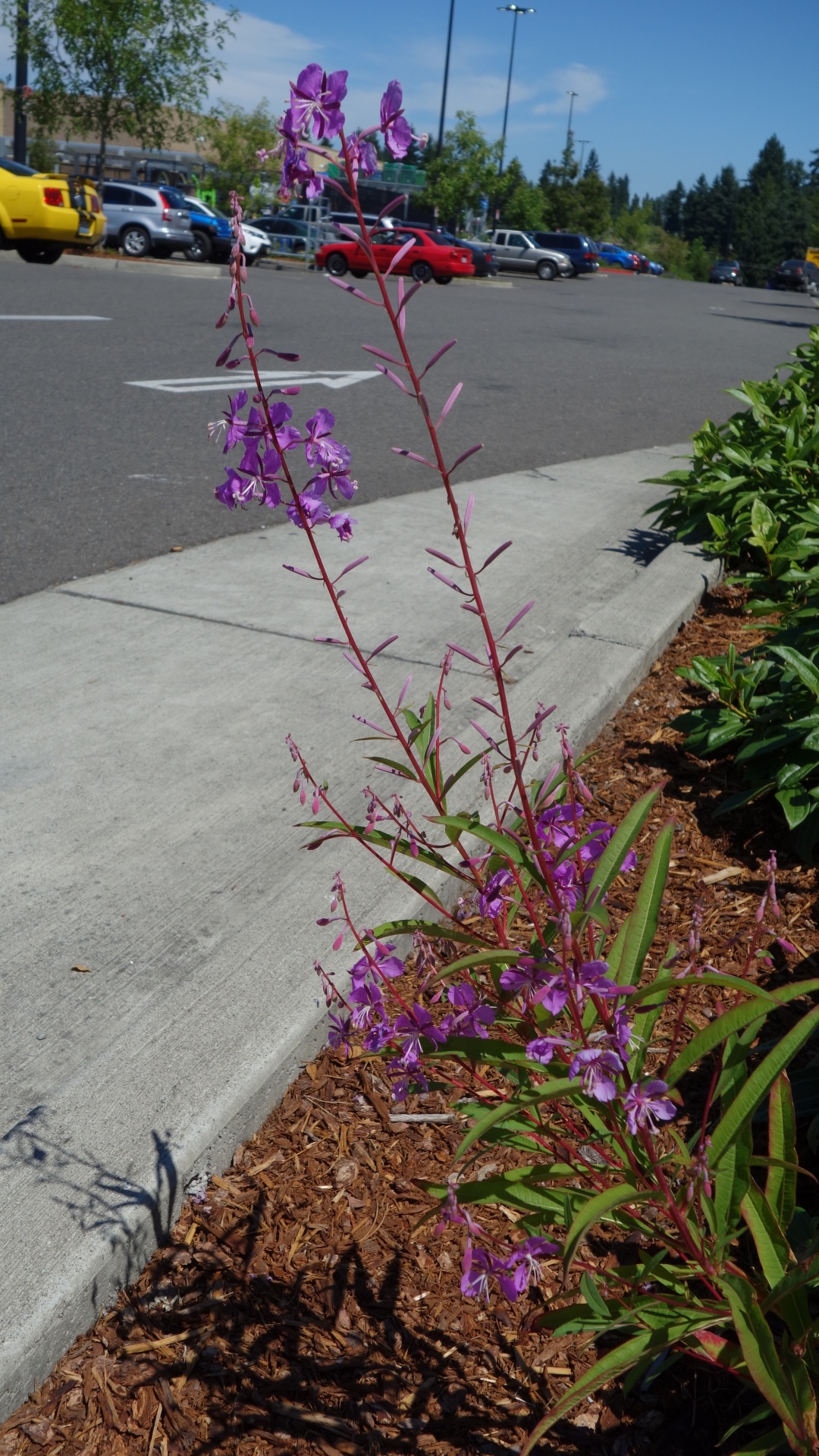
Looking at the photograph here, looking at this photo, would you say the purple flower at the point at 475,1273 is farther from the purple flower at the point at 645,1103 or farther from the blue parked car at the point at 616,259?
the blue parked car at the point at 616,259

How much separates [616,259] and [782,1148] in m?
87.6

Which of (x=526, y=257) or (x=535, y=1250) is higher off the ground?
(x=526, y=257)

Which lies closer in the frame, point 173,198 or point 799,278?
point 173,198

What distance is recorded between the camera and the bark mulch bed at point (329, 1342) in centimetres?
155

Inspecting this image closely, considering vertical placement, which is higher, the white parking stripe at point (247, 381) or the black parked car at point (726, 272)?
the black parked car at point (726, 272)

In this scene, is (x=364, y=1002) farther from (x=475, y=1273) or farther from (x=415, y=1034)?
(x=475, y=1273)

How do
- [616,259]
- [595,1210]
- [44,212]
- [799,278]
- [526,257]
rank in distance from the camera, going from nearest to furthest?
[595,1210]
[44,212]
[526,257]
[799,278]
[616,259]

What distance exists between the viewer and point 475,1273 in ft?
4.58

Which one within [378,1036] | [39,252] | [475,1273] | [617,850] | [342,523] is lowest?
[475,1273]

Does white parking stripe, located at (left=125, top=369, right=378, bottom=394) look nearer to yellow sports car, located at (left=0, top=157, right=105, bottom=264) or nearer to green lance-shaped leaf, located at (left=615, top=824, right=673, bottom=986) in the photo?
green lance-shaped leaf, located at (left=615, top=824, right=673, bottom=986)

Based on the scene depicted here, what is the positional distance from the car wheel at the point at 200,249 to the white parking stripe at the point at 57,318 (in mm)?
19635

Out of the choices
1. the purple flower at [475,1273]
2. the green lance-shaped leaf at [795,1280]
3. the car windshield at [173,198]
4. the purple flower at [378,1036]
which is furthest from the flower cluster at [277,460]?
the car windshield at [173,198]

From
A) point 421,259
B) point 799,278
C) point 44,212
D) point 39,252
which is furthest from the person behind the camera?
point 799,278

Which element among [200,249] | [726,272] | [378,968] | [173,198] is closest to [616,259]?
[726,272]
